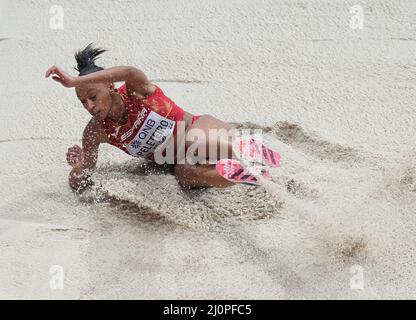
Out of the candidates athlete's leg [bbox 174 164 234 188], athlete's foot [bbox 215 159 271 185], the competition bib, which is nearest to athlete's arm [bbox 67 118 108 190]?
the competition bib

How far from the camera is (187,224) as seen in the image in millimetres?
2193

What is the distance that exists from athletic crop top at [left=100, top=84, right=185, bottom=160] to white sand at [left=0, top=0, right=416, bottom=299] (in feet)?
0.61

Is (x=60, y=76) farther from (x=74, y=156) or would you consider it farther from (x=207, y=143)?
(x=207, y=143)

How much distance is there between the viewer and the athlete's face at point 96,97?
2.03 m

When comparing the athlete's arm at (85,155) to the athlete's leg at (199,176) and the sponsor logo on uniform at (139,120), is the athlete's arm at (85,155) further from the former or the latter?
the athlete's leg at (199,176)

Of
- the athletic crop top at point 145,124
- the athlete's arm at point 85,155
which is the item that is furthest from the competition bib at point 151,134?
the athlete's arm at point 85,155

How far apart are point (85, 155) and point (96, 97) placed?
1.04 feet

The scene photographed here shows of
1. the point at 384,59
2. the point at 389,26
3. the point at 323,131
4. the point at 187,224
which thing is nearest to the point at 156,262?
the point at 187,224

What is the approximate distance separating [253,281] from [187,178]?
1.54 ft

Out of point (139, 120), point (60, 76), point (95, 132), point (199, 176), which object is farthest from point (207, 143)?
point (60, 76)

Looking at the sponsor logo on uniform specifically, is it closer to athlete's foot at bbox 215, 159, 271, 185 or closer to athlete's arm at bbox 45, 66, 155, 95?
athlete's arm at bbox 45, 66, 155, 95

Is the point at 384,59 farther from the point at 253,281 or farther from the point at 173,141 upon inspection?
the point at 253,281

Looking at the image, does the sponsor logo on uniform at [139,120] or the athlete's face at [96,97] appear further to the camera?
the sponsor logo on uniform at [139,120]

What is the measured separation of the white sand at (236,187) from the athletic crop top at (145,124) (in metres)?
0.18
